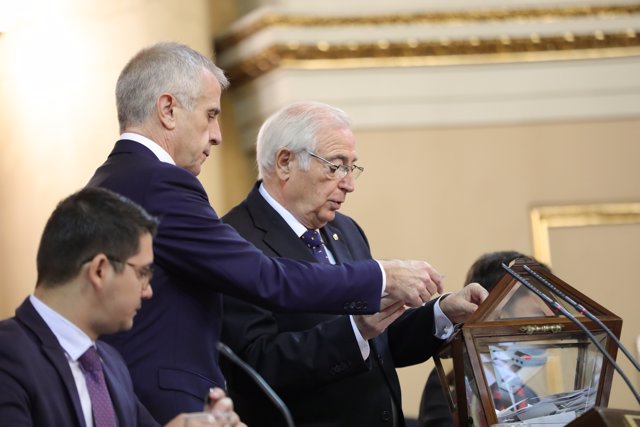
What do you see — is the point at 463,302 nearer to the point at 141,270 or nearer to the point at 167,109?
the point at 167,109

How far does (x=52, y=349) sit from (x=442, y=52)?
3.30m

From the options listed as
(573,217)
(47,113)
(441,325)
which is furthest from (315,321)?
(573,217)

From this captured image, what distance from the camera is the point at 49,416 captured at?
2570mm

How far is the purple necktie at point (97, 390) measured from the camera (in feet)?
8.84

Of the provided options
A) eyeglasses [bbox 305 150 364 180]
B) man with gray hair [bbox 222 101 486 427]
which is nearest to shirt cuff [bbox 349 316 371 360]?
man with gray hair [bbox 222 101 486 427]

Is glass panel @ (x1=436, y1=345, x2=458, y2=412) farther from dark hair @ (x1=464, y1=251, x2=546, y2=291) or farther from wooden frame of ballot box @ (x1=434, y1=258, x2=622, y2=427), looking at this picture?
dark hair @ (x1=464, y1=251, x2=546, y2=291)

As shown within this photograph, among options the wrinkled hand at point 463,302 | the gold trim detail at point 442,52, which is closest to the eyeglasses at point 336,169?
the wrinkled hand at point 463,302

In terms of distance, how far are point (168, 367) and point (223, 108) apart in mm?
Answer: 2948

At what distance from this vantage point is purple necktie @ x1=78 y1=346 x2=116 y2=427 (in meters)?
2.70

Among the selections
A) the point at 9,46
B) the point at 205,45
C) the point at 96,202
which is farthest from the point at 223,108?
the point at 96,202

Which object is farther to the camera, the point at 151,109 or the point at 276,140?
the point at 276,140

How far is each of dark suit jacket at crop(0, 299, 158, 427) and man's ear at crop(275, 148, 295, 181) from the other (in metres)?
1.21

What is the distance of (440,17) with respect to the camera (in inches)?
222

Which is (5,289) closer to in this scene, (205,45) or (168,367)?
(205,45)
